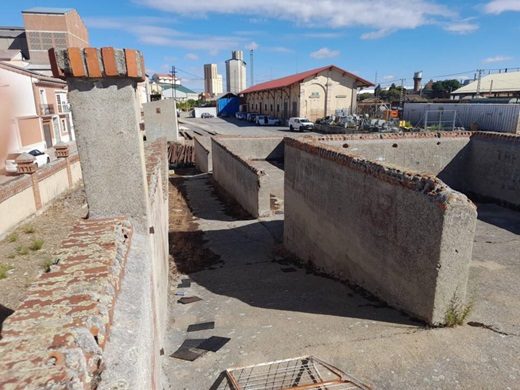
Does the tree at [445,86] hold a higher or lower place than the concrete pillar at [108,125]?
higher

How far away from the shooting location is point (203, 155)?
22.7 metres

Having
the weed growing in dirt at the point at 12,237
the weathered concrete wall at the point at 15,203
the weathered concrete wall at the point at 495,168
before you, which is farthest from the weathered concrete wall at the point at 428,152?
the weathered concrete wall at the point at 15,203

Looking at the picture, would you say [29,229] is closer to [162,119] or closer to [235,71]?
[162,119]

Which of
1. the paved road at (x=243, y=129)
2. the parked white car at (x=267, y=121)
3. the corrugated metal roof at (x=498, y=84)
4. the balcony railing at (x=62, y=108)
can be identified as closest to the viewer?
the balcony railing at (x=62, y=108)

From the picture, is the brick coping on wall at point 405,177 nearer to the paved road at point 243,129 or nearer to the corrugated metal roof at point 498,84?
the paved road at point 243,129

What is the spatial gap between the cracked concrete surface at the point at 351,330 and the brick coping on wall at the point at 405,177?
1.83 meters

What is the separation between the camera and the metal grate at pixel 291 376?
159 inches

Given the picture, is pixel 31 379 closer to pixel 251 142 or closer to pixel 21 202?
pixel 21 202

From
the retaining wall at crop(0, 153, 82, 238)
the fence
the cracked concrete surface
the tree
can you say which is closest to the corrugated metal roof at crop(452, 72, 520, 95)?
the tree

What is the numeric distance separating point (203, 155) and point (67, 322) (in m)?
21.1

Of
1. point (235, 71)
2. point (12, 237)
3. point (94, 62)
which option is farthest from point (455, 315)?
point (235, 71)

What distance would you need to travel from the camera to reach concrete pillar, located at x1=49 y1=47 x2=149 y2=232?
3.28m

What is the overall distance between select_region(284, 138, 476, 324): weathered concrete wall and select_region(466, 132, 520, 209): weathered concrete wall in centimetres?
702

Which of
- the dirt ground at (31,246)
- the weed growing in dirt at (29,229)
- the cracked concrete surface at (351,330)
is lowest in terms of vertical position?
the dirt ground at (31,246)
